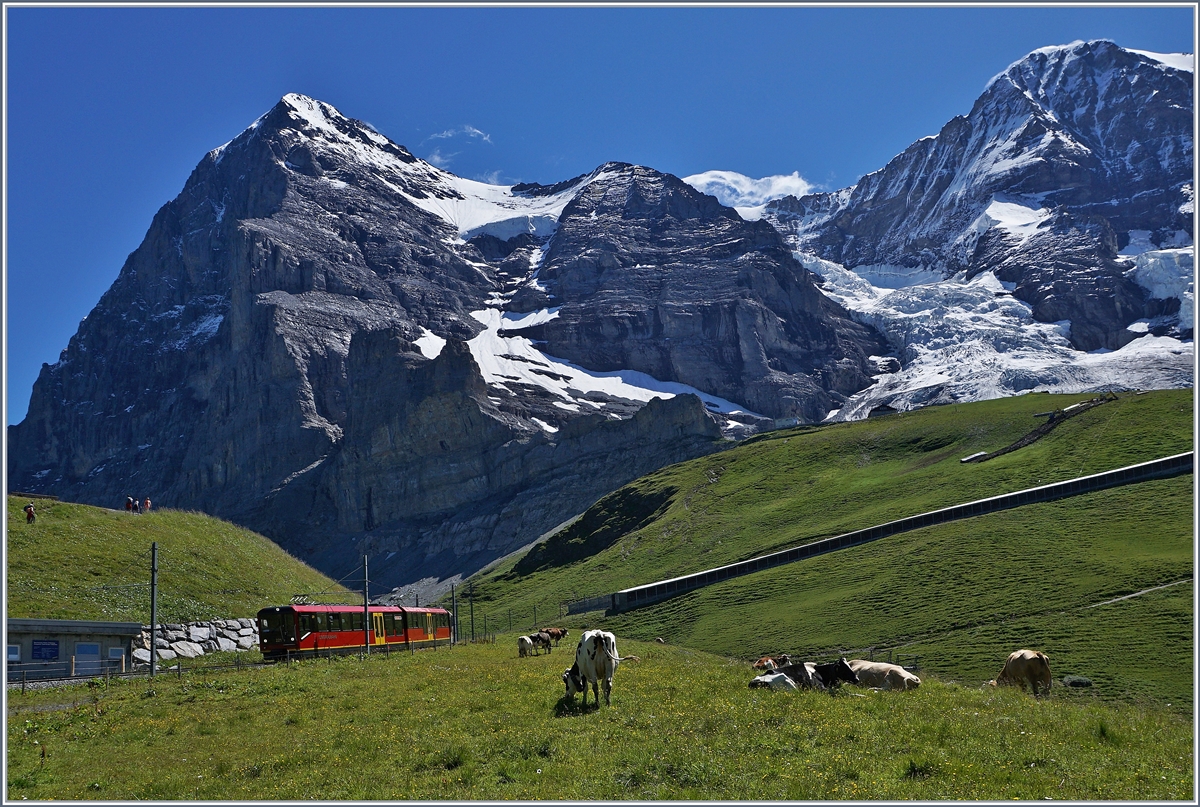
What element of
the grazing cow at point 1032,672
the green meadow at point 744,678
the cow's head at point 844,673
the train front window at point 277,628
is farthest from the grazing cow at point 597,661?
the train front window at point 277,628

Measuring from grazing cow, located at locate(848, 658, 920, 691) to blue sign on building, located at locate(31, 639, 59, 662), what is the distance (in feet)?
115

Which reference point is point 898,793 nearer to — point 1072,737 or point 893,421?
point 1072,737

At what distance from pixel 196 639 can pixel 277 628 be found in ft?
21.6

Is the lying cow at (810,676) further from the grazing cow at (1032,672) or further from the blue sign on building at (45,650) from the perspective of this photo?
the blue sign on building at (45,650)

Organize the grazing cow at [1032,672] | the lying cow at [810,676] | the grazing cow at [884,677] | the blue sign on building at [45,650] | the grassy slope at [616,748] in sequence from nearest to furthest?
the grassy slope at [616,748] < the lying cow at [810,676] < the grazing cow at [884,677] < the grazing cow at [1032,672] < the blue sign on building at [45,650]

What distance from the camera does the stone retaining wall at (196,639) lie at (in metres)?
49.6

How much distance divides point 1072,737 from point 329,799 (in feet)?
46.6

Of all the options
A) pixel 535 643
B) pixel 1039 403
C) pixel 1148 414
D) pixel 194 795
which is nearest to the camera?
pixel 194 795

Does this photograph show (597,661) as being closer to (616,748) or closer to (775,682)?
(616,748)

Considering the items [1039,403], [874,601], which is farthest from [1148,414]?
[874,601]

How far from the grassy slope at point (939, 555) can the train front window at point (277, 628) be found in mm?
28106

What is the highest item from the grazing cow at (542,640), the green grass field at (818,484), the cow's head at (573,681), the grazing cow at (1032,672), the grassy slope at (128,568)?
the green grass field at (818,484)

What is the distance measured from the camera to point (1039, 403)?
14600 centimetres

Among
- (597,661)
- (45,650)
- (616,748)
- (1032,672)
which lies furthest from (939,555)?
(616,748)
